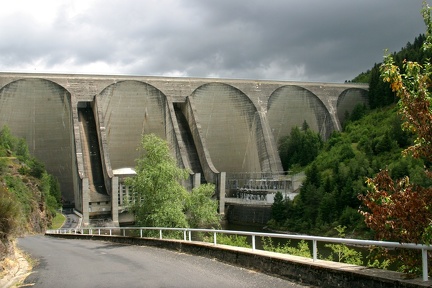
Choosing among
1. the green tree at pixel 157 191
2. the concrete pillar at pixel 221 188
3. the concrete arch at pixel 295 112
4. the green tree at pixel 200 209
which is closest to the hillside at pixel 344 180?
the concrete pillar at pixel 221 188

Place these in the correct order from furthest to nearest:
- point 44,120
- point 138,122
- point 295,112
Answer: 1. point 295,112
2. point 138,122
3. point 44,120

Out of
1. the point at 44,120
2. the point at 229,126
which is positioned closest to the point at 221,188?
the point at 229,126

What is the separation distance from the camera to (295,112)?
63938mm

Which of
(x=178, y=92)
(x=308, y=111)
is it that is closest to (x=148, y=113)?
(x=178, y=92)

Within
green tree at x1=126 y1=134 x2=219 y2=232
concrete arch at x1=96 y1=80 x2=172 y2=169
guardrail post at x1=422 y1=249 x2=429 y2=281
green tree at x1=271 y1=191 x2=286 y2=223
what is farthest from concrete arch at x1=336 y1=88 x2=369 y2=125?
guardrail post at x1=422 y1=249 x2=429 y2=281

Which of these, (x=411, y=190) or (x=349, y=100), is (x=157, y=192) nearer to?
(x=411, y=190)

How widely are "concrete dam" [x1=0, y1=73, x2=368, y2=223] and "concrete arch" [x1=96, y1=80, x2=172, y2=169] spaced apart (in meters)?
0.12

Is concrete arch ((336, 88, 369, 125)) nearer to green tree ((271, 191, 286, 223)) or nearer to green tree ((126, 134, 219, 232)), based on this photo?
green tree ((271, 191, 286, 223))

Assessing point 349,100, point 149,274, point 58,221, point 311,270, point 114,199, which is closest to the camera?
point 311,270

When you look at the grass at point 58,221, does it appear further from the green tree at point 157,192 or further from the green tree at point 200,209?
A: the green tree at point 157,192

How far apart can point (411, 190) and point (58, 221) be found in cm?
4500

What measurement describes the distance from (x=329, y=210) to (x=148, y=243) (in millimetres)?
27478

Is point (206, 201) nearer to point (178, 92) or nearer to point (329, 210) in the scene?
point (329, 210)

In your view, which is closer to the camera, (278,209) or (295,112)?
(278,209)
